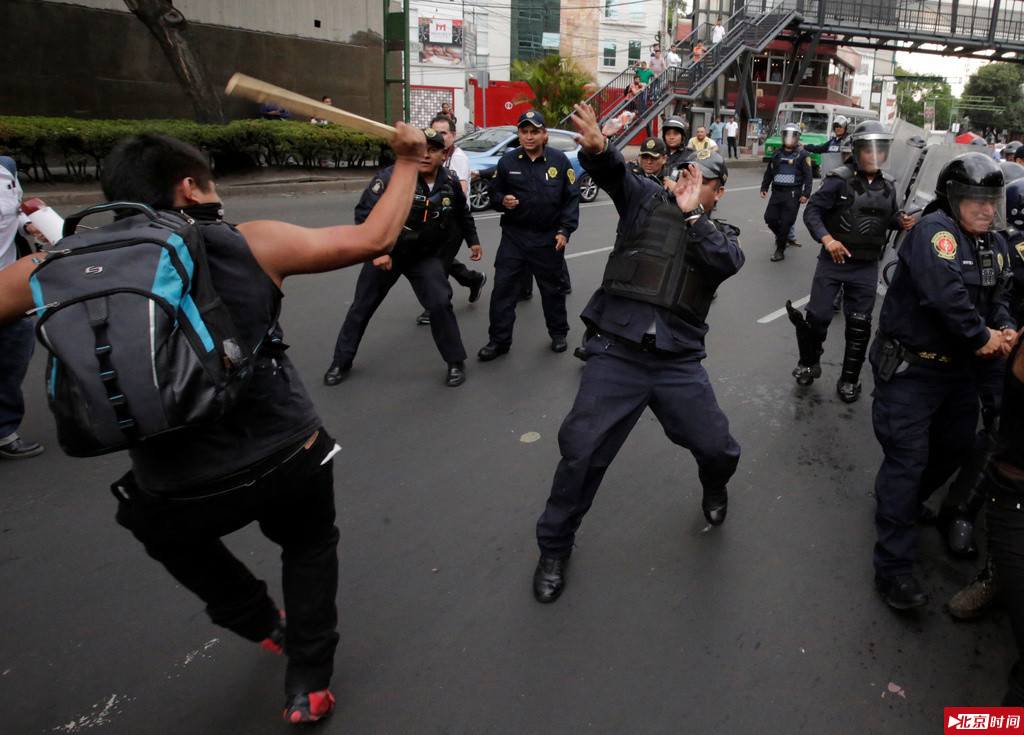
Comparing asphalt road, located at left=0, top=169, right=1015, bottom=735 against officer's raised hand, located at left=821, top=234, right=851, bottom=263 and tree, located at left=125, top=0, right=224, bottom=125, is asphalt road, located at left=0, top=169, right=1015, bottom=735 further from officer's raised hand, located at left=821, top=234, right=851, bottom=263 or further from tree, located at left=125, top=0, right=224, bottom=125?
tree, located at left=125, top=0, right=224, bottom=125

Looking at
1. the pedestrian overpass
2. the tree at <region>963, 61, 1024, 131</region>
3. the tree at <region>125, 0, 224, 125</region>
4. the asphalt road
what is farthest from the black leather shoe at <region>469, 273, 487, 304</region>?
the tree at <region>963, 61, 1024, 131</region>

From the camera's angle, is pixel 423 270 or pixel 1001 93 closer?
pixel 423 270

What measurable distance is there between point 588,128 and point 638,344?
0.87 m

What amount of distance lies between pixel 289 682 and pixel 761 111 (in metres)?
44.2

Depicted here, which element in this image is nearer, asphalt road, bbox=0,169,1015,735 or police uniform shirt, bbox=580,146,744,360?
asphalt road, bbox=0,169,1015,735

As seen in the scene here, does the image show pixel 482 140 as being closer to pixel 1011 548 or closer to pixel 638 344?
pixel 638 344

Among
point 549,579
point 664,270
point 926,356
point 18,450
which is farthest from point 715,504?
point 18,450

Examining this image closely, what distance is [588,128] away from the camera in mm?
2746

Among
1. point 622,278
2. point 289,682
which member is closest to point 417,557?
point 289,682

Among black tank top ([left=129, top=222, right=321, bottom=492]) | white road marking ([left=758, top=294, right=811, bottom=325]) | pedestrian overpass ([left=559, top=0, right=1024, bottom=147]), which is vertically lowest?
white road marking ([left=758, top=294, right=811, bottom=325])

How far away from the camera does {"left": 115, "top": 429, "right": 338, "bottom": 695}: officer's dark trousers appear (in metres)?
2.00

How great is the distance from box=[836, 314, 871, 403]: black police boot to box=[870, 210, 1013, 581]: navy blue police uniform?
173cm

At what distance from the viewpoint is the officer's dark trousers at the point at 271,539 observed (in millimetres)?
1996

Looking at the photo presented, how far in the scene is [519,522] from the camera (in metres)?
3.54
